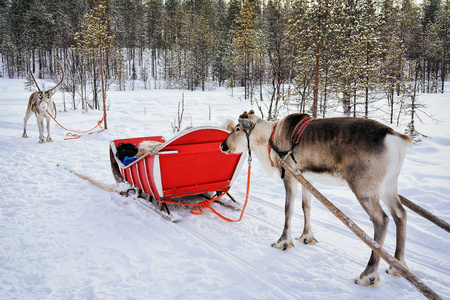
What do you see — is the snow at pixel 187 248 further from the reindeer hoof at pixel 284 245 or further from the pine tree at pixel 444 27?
the pine tree at pixel 444 27

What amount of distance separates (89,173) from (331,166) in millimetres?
5689

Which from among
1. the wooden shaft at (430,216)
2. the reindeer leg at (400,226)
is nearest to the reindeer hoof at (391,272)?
the reindeer leg at (400,226)

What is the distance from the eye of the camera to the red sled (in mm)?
3863

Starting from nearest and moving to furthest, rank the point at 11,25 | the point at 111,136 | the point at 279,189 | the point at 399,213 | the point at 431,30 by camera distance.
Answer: the point at 399,213
the point at 279,189
the point at 111,136
the point at 431,30
the point at 11,25

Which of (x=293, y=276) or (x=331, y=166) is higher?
(x=331, y=166)

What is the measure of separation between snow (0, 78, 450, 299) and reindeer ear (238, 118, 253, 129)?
4.62 ft

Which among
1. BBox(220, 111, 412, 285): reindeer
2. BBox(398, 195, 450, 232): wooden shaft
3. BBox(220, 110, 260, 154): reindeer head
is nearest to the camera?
BBox(398, 195, 450, 232): wooden shaft

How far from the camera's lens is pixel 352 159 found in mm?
2613

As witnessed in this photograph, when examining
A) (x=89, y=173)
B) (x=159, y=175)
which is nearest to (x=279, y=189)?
(x=159, y=175)

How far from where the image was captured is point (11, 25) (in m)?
41.4

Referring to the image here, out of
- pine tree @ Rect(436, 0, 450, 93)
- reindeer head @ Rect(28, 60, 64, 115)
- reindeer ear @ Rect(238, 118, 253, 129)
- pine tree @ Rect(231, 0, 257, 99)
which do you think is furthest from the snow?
pine tree @ Rect(436, 0, 450, 93)

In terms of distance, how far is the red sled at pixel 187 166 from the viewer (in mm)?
3863

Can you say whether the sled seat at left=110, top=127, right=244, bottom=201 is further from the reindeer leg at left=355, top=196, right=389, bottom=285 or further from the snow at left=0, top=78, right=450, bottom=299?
the reindeer leg at left=355, top=196, right=389, bottom=285

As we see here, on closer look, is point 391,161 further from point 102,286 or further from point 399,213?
point 102,286
